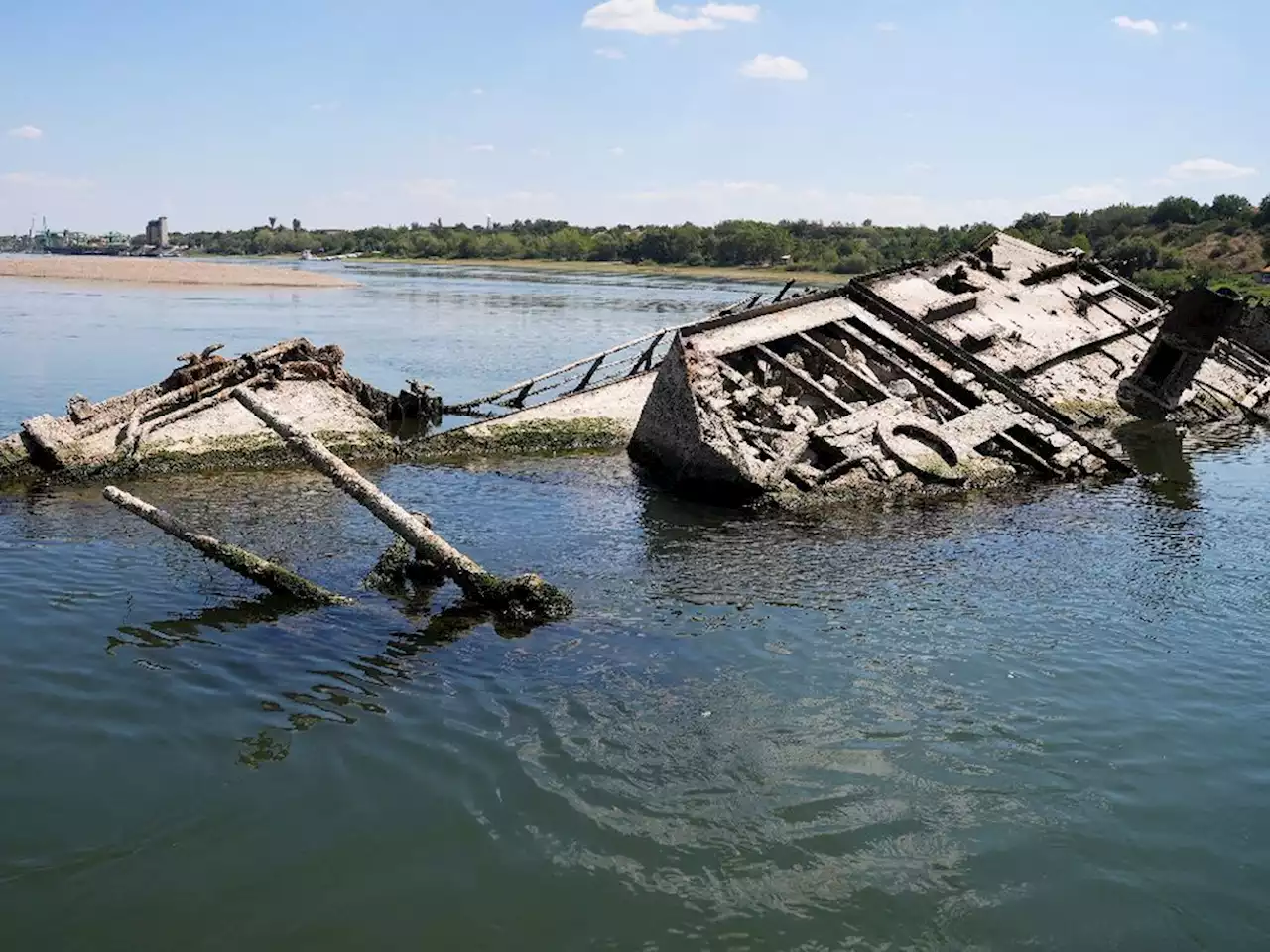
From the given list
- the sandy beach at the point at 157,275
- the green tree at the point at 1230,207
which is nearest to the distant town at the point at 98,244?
the sandy beach at the point at 157,275

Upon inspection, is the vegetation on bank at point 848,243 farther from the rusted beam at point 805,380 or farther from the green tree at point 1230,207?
the rusted beam at point 805,380

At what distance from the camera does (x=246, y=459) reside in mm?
14758

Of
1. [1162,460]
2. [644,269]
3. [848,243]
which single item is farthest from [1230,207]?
[1162,460]

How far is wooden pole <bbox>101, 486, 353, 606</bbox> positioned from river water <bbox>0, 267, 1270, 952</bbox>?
29cm

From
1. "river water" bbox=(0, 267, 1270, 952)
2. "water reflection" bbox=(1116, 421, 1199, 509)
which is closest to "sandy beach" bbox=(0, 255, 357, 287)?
"water reflection" bbox=(1116, 421, 1199, 509)

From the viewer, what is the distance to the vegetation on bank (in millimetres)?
67562

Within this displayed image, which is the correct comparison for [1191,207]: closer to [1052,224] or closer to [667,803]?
[1052,224]

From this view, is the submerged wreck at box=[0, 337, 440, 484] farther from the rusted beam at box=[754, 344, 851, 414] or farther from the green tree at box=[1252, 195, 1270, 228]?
the green tree at box=[1252, 195, 1270, 228]

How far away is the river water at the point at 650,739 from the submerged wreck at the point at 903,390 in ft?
3.94

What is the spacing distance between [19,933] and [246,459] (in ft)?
34.0

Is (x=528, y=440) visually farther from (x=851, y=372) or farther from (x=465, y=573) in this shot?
(x=465, y=573)

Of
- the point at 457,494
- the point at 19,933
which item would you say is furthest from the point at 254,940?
the point at 457,494

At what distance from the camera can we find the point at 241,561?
8.86 m

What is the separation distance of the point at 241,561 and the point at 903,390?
31.9 feet
